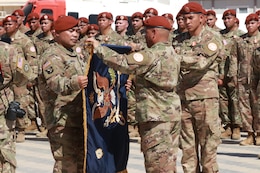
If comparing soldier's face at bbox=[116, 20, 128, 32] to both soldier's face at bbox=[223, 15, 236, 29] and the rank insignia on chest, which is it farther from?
the rank insignia on chest

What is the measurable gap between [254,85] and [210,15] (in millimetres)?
2586

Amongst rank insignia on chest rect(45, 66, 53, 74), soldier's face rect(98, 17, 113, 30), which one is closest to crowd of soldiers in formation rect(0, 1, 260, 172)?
soldier's face rect(98, 17, 113, 30)

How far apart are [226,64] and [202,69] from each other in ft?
16.9

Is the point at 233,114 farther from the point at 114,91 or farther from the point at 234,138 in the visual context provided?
the point at 114,91

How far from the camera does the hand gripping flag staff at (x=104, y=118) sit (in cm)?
758

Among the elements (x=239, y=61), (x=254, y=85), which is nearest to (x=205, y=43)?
(x=254, y=85)

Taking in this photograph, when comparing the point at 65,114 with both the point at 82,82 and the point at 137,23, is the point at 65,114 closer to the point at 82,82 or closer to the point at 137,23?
the point at 82,82

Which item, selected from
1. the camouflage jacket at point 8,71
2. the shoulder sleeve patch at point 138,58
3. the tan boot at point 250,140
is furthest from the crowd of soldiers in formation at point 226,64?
the shoulder sleeve patch at point 138,58

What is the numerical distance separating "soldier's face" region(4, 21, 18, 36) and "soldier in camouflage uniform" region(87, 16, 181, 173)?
5.71 meters

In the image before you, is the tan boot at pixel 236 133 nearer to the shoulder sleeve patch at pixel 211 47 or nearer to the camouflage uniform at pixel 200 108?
the camouflage uniform at pixel 200 108

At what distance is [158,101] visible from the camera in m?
7.61

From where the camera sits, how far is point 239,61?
13266 mm

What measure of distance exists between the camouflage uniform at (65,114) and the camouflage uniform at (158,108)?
62 cm

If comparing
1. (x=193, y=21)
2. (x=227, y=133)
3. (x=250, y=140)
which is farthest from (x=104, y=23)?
(x=193, y=21)
